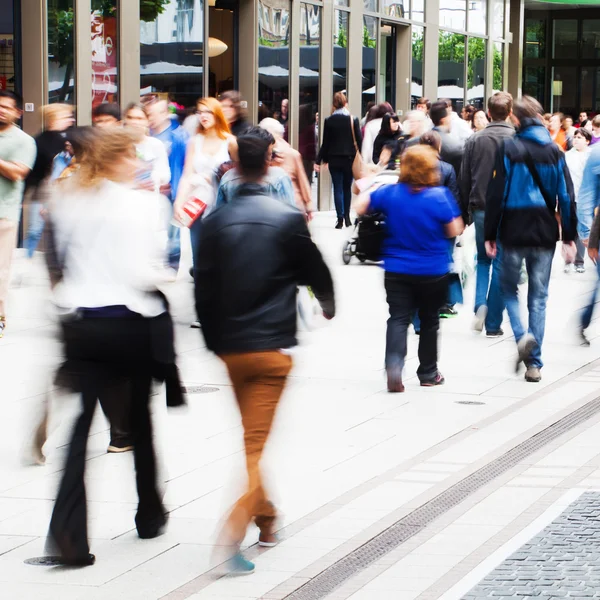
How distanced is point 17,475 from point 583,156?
36.1 feet

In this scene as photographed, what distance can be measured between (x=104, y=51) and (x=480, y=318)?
7697mm

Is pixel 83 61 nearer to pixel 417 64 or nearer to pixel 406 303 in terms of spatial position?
pixel 406 303

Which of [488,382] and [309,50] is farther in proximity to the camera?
[309,50]

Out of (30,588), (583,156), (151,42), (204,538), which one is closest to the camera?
(30,588)

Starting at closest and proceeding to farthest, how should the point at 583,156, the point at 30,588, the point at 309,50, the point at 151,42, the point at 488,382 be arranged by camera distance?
the point at 30,588
the point at 488,382
the point at 583,156
the point at 151,42
the point at 309,50

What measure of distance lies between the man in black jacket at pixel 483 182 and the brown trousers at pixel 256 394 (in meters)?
6.01

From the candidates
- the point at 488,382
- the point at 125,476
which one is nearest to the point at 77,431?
the point at 125,476

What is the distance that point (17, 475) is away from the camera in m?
6.50

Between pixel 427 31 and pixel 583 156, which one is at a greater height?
pixel 427 31

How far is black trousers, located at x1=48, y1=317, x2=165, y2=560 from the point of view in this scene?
5.04 m

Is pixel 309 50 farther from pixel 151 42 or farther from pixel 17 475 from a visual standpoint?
pixel 17 475

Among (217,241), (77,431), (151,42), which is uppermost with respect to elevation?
(151,42)

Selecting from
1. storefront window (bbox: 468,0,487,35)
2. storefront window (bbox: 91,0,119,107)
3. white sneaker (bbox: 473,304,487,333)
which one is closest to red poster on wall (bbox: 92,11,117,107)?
storefront window (bbox: 91,0,119,107)

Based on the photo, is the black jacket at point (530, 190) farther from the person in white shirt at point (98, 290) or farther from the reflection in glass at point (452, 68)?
the reflection in glass at point (452, 68)
